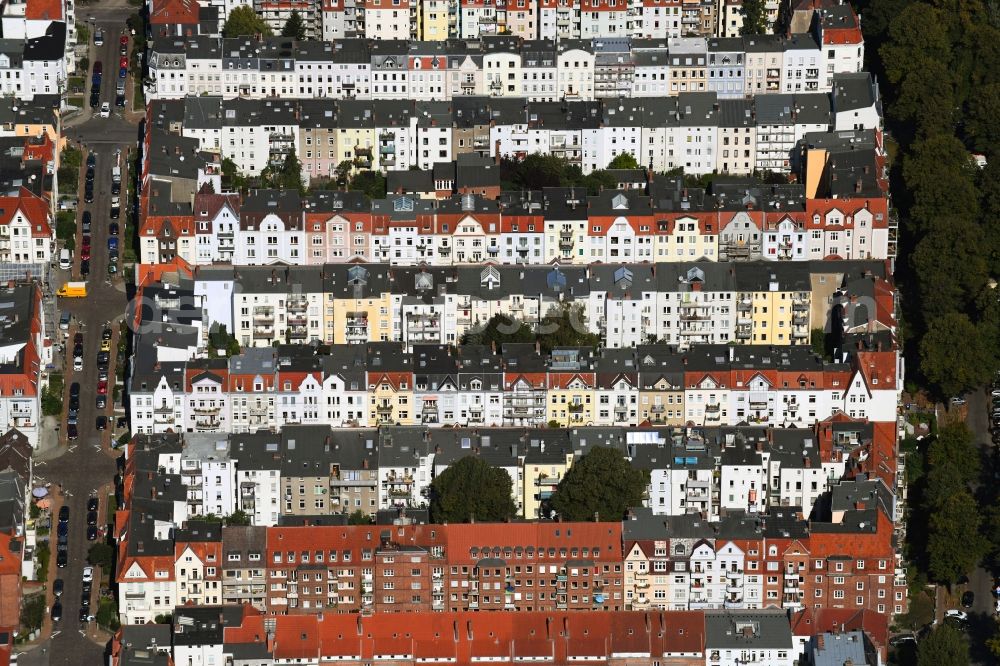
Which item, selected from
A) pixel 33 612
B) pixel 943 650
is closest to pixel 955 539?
pixel 943 650

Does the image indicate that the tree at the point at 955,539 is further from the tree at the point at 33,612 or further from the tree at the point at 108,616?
the tree at the point at 33,612

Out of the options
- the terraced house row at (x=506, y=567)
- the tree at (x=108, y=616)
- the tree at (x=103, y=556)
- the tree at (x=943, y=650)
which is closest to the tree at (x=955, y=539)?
the terraced house row at (x=506, y=567)

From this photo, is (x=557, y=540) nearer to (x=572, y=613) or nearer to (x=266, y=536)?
A: (x=572, y=613)

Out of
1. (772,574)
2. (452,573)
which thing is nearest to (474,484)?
(452,573)

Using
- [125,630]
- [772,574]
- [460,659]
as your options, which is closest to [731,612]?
[772,574]

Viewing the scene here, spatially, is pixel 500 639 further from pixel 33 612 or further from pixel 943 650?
pixel 33 612
